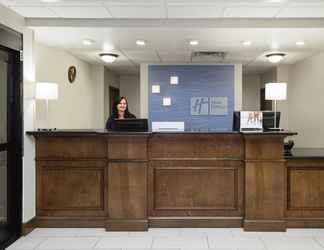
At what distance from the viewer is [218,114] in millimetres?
7984

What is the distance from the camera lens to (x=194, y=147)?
4.42m

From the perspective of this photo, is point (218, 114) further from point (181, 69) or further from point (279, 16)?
point (279, 16)

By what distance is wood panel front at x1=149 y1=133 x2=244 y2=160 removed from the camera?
4.41 metres

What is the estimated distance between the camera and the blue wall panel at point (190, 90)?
796 centimetres

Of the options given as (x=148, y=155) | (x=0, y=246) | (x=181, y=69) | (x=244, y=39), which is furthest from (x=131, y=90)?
(x=0, y=246)

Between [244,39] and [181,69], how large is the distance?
281 centimetres

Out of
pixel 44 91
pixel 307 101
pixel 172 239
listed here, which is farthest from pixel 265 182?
pixel 307 101

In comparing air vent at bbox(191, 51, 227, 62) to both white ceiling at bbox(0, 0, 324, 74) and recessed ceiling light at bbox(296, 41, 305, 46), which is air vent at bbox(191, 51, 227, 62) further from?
recessed ceiling light at bbox(296, 41, 305, 46)

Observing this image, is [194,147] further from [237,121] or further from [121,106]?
[121,106]

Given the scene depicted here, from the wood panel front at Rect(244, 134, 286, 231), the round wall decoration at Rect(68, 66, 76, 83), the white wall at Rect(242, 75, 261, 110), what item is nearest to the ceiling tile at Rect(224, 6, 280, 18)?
the wood panel front at Rect(244, 134, 286, 231)

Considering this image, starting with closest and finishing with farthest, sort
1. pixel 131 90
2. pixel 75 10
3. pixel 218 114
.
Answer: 1. pixel 75 10
2. pixel 218 114
3. pixel 131 90

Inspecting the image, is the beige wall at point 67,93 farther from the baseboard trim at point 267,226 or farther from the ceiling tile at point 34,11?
the baseboard trim at point 267,226

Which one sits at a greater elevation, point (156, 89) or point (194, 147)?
point (156, 89)

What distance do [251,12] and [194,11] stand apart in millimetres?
631
